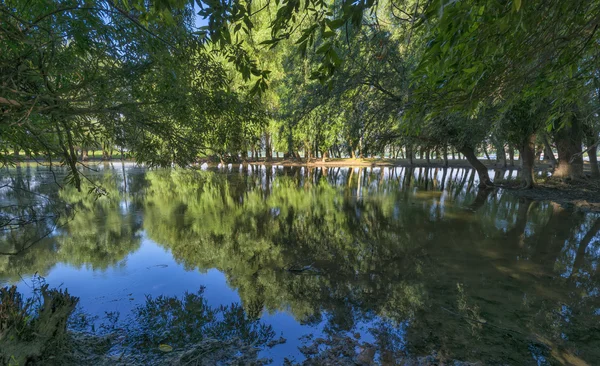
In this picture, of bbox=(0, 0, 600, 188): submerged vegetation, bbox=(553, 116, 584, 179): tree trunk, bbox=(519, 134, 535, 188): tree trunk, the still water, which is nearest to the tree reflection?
the still water

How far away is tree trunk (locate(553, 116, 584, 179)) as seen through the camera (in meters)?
16.8

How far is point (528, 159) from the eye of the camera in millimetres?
17625

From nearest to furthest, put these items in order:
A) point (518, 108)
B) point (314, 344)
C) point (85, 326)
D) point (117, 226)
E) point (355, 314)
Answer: point (314, 344), point (85, 326), point (355, 314), point (117, 226), point (518, 108)

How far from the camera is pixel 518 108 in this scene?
553 inches

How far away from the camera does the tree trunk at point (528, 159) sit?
1731 centimetres

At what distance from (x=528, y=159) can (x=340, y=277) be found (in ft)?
56.3

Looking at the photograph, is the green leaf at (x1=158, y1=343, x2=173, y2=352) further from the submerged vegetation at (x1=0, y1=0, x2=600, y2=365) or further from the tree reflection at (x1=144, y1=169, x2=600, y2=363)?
the tree reflection at (x1=144, y1=169, x2=600, y2=363)

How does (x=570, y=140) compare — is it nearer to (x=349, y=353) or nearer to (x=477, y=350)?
(x=477, y=350)

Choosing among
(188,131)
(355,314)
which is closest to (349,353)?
(355,314)

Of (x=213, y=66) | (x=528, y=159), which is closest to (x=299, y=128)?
(x=213, y=66)

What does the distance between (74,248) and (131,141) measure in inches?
211

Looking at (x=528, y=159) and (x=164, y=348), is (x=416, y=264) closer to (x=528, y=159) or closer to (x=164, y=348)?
(x=164, y=348)

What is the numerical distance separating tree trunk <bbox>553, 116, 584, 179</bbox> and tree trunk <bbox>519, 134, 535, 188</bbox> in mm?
1224

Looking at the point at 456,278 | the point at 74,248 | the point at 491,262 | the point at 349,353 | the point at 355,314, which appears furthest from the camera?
the point at 74,248
